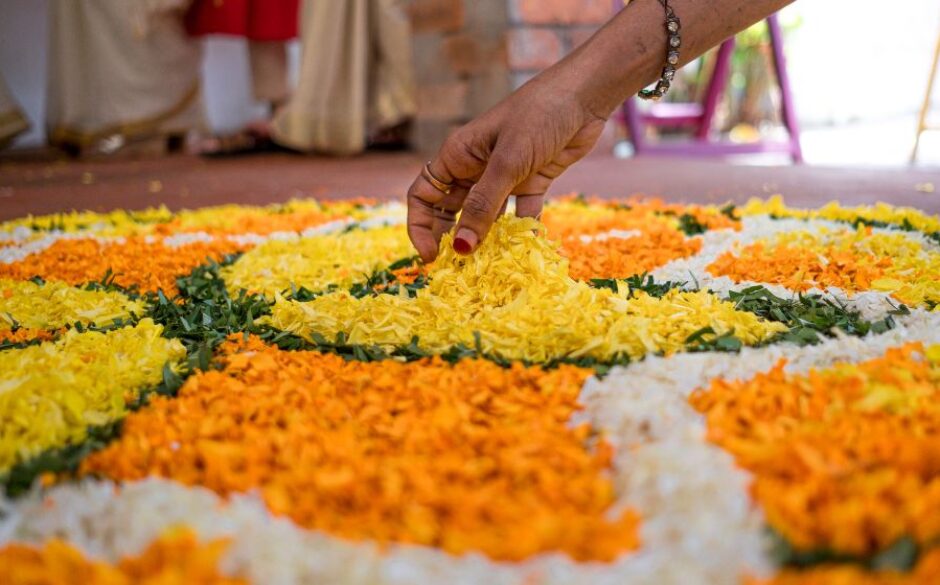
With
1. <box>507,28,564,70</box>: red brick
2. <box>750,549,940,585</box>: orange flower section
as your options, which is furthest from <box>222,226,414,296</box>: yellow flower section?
<box>507,28,564,70</box>: red brick

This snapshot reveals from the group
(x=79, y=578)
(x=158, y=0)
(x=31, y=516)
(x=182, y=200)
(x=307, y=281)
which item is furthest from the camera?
(x=158, y=0)

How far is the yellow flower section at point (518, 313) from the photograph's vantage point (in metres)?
0.95

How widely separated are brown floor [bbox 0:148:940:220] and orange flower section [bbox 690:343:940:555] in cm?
157

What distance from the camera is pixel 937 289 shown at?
1135mm

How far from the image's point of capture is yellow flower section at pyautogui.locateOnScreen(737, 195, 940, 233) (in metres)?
1.67

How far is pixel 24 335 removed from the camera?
1097 mm

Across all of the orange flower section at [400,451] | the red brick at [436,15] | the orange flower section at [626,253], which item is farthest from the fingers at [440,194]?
the red brick at [436,15]

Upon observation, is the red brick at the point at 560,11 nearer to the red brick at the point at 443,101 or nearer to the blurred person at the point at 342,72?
the red brick at the point at 443,101

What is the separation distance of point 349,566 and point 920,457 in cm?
47

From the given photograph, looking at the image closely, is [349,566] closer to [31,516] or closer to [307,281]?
[31,516]

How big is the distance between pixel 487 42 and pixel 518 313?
9.23 feet

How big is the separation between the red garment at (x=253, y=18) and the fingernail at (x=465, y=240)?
4.27 metres

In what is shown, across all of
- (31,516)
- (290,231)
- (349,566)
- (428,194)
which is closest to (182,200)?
(290,231)

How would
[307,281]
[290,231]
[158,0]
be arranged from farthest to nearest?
1. [158,0]
2. [290,231]
3. [307,281]
